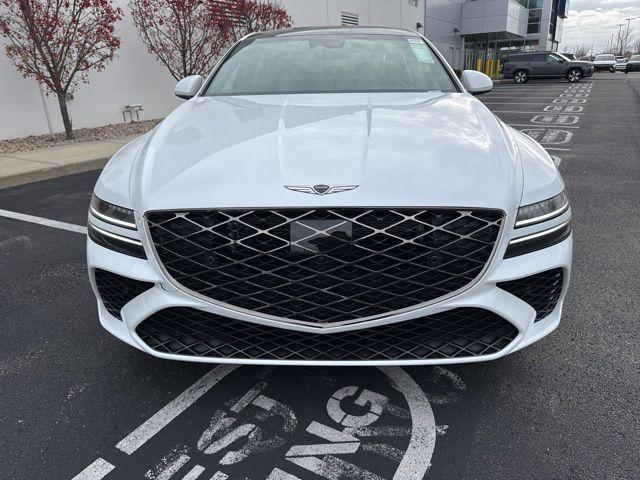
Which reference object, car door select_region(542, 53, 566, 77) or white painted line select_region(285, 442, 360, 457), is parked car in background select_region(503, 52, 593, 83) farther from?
white painted line select_region(285, 442, 360, 457)

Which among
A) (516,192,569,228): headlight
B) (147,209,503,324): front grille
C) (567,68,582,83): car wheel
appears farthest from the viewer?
(567,68,582,83): car wheel

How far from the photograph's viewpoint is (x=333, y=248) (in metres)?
1.82

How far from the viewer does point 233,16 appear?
12641mm

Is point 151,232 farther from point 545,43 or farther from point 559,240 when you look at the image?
point 545,43

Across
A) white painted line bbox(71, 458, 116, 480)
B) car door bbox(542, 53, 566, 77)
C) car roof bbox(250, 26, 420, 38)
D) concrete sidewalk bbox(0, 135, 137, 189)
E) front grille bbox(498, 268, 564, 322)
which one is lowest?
car door bbox(542, 53, 566, 77)

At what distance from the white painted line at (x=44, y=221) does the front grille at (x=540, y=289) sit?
3.81 m

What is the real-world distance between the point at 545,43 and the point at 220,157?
53.0 meters

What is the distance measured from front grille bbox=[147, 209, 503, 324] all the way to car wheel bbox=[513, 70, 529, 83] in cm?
3260

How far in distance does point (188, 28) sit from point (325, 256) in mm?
11064

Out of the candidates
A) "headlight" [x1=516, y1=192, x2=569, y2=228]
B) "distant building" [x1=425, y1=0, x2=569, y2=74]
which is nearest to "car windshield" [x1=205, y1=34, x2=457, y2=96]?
"headlight" [x1=516, y1=192, x2=569, y2=228]

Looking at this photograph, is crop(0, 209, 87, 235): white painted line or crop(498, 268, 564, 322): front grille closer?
crop(498, 268, 564, 322): front grille

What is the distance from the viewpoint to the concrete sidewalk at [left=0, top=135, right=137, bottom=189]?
6539 millimetres

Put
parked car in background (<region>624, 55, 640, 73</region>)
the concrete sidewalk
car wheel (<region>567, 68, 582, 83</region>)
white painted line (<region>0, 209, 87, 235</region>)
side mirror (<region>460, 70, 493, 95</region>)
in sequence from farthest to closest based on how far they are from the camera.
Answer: parked car in background (<region>624, 55, 640, 73</region>) → car wheel (<region>567, 68, 582, 83</region>) → the concrete sidewalk → white painted line (<region>0, 209, 87, 235</region>) → side mirror (<region>460, 70, 493, 95</region>)

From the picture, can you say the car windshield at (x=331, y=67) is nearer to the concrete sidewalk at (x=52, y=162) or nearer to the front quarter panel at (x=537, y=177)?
the front quarter panel at (x=537, y=177)
